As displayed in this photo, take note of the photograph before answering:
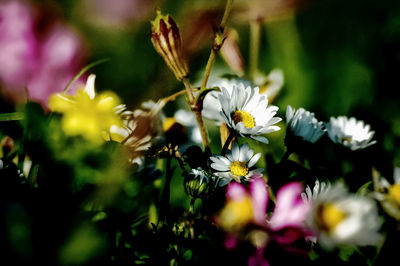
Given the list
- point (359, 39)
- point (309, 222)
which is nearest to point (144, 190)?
point (309, 222)

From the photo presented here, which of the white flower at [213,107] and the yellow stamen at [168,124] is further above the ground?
the white flower at [213,107]

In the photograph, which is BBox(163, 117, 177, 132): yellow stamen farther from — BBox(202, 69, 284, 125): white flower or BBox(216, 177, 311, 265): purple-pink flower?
BBox(216, 177, 311, 265): purple-pink flower

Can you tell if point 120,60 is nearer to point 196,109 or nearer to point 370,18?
point 196,109

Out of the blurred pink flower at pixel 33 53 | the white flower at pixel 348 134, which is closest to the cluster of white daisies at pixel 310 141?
the white flower at pixel 348 134

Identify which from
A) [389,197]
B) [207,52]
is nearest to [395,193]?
[389,197]

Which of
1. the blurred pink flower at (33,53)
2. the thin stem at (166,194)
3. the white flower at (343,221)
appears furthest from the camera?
the blurred pink flower at (33,53)

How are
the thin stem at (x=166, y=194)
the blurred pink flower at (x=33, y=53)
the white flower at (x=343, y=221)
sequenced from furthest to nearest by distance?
the blurred pink flower at (x=33, y=53)
the thin stem at (x=166, y=194)
the white flower at (x=343, y=221)

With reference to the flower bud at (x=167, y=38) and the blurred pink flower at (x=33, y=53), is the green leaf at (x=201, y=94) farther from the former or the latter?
the blurred pink flower at (x=33, y=53)

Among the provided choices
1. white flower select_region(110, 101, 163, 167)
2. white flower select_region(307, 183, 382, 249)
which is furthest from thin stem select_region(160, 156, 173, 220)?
white flower select_region(307, 183, 382, 249)

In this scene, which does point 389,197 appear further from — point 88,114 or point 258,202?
point 88,114
